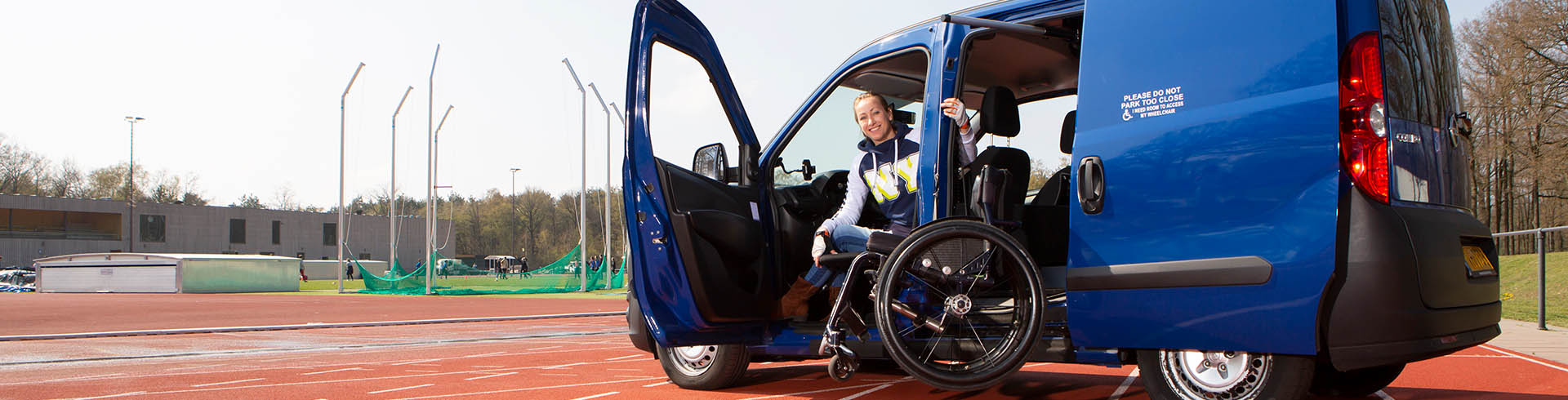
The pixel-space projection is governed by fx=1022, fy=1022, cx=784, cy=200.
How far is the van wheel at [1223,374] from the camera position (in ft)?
11.7

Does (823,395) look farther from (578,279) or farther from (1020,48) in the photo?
(578,279)

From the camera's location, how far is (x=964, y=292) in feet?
14.6

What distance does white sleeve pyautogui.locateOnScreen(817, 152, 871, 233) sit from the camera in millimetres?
5199

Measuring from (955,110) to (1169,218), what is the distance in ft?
3.98

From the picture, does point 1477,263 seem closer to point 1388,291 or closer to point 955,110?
point 1388,291

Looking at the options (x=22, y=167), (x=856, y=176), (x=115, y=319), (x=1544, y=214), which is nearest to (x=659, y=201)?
(x=856, y=176)

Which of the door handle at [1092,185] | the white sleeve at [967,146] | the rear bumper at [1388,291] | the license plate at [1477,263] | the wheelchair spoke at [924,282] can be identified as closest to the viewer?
the rear bumper at [1388,291]

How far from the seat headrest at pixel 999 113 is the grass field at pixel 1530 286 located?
529 inches

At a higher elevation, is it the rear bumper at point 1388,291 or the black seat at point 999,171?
the black seat at point 999,171

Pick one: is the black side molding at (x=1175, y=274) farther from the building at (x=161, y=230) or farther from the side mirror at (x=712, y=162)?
the building at (x=161, y=230)

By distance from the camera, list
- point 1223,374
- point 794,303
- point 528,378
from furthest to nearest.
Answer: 1. point 528,378
2. point 794,303
3. point 1223,374

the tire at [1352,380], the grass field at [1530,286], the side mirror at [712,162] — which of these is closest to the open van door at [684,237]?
the side mirror at [712,162]

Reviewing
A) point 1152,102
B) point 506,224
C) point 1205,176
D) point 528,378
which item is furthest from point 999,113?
point 506,224

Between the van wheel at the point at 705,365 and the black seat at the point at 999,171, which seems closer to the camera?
the black seat at the point at 999,171
